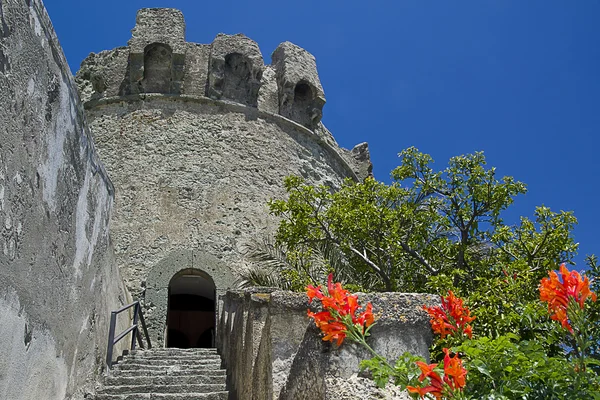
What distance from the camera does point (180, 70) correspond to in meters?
12.9

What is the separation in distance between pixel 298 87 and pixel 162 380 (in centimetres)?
940

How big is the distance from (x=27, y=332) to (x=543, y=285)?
10.2 feet

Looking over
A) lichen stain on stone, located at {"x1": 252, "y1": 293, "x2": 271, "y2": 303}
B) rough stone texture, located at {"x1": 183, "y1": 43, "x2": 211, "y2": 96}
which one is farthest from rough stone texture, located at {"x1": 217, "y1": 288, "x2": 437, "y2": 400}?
rough stone texture, located at {"x1": 183, "y1": 43, "x2": 211, "y2": 96}

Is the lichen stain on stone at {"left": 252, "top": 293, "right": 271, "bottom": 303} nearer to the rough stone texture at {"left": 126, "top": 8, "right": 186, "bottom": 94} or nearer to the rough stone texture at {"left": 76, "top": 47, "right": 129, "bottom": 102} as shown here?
the rough stone texture at {"left": 126, "top": 8, "right": 186, "bottom": 94}

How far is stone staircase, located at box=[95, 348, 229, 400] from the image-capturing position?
5.40m

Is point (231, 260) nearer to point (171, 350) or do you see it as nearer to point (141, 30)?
point (171, 350)

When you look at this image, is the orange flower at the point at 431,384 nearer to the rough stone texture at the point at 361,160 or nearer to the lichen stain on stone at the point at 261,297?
the lichen stain on stone at the point at 261,297

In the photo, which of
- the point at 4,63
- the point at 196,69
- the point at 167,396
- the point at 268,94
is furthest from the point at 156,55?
the point at 4,63

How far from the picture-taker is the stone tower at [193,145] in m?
11.1

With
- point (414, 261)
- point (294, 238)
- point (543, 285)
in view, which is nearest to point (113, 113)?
point (294, 238)

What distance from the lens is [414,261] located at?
7.98 metres

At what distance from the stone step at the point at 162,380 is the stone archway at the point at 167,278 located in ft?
14.1

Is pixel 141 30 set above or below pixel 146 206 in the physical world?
above

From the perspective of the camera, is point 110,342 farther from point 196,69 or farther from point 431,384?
point 196,69
